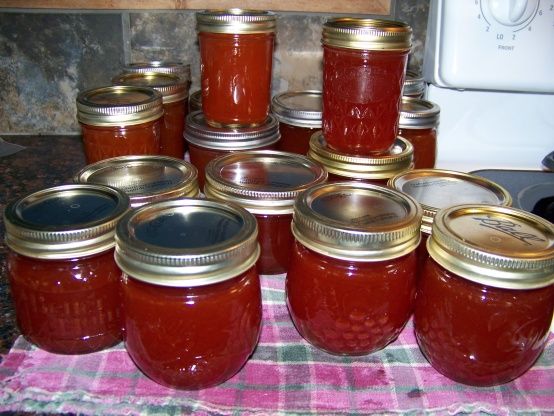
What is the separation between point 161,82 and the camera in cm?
122

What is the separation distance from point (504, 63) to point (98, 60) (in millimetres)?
933

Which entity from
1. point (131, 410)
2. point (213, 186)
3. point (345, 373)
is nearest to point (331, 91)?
point (213, 186)

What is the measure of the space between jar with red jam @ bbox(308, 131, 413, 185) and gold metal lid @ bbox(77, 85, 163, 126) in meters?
0.32

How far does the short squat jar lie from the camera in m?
1.19

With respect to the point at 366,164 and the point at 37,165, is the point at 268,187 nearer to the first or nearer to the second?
the point at 366,164

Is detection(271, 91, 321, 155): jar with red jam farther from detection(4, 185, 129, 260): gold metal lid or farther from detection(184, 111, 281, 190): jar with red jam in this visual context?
detection(4, 185, 129, 260): gold metal lid

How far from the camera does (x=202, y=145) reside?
3.64 feet

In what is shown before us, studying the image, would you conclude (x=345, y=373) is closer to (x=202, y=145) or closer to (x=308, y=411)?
(x=308, y=411)

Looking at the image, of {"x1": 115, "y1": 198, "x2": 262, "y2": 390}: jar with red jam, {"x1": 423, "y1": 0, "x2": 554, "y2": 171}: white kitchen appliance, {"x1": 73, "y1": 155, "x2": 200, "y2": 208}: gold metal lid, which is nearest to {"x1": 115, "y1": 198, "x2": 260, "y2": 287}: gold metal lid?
{"x1": 115, "y1": 198, "x2": 262, "y2": 390}: jar with red jam

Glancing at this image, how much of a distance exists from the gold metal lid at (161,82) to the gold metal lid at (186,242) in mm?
485

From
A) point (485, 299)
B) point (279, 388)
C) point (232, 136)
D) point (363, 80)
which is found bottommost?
point (279, 388)

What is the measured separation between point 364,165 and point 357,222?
0.70 feet

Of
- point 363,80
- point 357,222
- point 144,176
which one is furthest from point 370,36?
point 144,176

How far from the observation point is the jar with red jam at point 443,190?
0.87m
